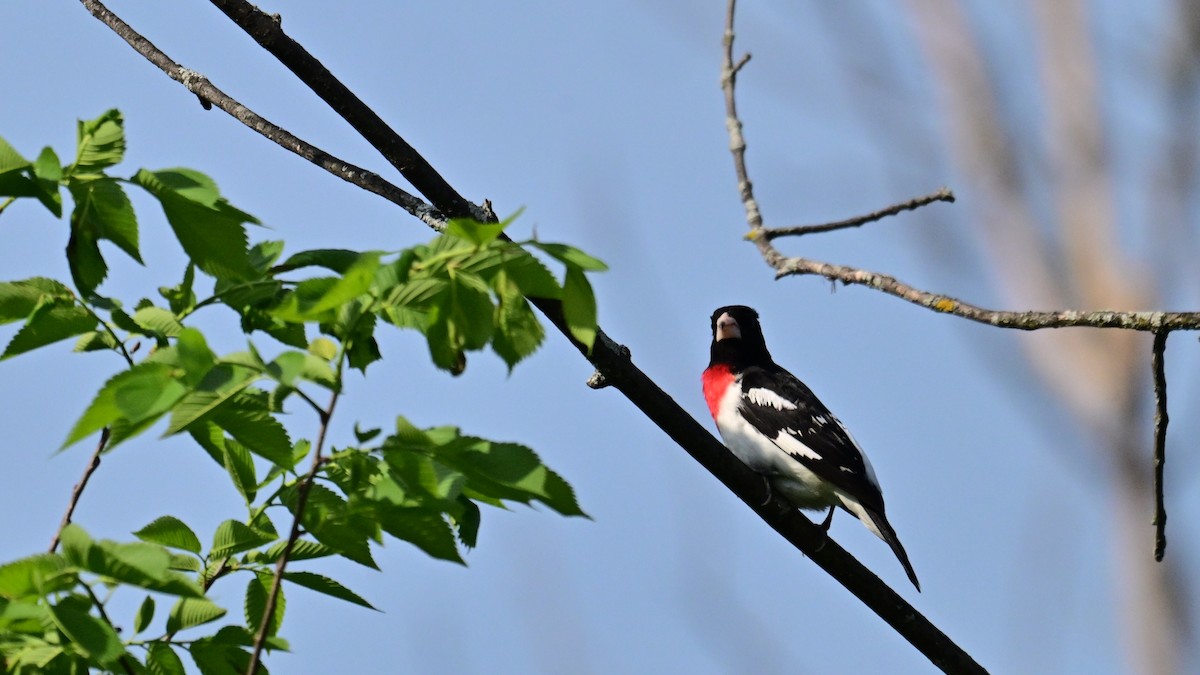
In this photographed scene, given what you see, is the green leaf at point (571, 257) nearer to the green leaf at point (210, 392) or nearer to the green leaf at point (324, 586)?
the green leaf at point (210, 392)

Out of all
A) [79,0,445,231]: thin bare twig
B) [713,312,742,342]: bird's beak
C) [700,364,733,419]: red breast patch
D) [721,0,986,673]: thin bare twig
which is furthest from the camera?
[713,312,742,342]: bird's beak

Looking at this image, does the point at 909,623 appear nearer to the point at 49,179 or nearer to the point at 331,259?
the point at 331,259

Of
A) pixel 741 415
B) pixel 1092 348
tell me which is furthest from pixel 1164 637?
pixel 741 415

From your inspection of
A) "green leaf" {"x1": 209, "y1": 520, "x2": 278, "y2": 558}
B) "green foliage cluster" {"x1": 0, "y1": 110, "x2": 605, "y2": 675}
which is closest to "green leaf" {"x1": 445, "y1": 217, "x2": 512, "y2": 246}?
"green foliage cluster" {"x1": 0, "y1": 110, "x2": 605, "y2": 675}

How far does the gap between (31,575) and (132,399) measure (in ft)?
0.95

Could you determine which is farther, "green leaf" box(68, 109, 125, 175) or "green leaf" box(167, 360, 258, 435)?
"green leaf" box(68, 109, 125, 175)

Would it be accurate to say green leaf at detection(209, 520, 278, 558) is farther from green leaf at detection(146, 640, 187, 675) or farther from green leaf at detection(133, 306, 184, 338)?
green leaf at detection(133, 306, 184, 338)

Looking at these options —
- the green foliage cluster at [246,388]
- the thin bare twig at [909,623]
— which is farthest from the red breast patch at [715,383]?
the green foliage cluster at [246,388]

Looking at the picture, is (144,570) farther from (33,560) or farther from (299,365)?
(299,365)

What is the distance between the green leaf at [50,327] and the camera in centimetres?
192

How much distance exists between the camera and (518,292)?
1898mm

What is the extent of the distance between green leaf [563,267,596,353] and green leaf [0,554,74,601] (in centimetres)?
76

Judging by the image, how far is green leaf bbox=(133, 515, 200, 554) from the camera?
1990mm

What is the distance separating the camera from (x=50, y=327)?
1932 millimetres
